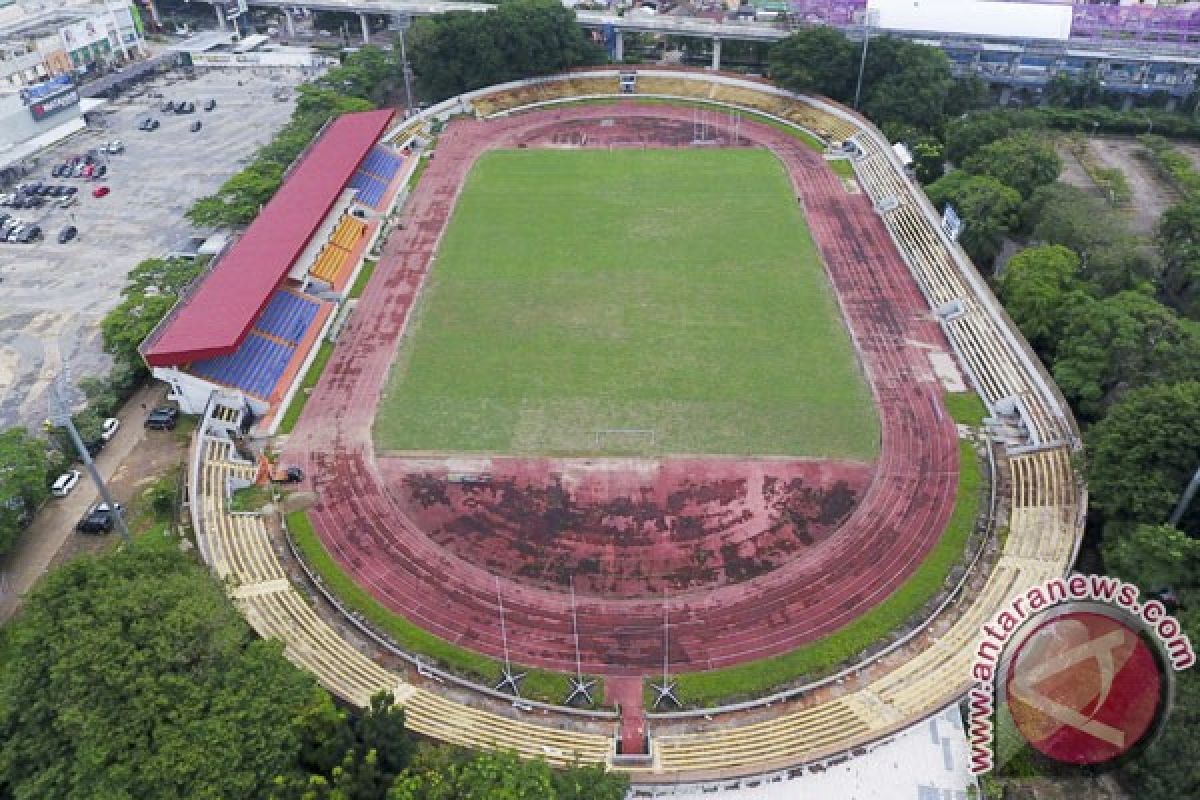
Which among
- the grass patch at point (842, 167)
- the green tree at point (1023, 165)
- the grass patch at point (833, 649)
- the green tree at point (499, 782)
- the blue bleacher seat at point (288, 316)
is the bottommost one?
the grass patch at point (833, 649)

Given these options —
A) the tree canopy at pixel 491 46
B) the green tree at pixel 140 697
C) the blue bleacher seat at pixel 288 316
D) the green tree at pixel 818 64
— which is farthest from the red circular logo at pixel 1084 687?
the tree canopy at pixel 491 46

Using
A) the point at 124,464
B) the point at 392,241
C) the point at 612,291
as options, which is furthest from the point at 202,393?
the point at 612,291

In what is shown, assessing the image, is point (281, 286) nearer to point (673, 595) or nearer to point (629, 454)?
point (629, 454)

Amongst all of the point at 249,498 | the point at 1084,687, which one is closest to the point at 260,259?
the point at 249,498

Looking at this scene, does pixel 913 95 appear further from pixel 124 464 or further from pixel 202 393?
pixel 124 464

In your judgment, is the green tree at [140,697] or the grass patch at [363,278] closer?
the green tree at [140,697]

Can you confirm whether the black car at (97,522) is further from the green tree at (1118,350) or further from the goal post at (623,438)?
the green tree at (1118,350)

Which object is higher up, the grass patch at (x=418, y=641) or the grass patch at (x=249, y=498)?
the grass patch at (x=249, y=498)
